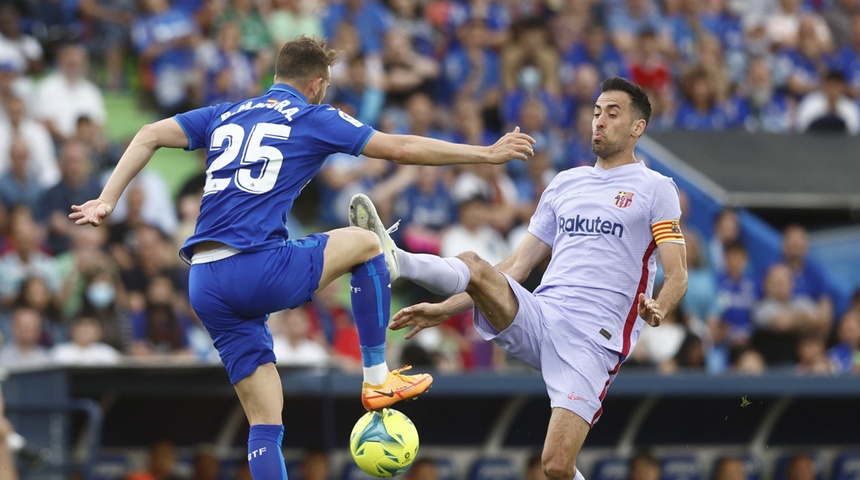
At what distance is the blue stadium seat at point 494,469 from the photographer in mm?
14891

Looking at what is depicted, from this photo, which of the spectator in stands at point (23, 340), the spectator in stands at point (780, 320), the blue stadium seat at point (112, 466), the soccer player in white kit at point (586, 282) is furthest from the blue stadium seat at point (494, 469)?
the soccer player in white kit at point (586, 282)

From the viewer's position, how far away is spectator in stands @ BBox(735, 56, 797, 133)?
2036cm

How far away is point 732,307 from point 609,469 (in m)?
2.31

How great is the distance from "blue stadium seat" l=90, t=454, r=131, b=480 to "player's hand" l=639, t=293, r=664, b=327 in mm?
6682

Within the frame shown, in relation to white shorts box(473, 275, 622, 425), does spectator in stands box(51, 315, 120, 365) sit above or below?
below

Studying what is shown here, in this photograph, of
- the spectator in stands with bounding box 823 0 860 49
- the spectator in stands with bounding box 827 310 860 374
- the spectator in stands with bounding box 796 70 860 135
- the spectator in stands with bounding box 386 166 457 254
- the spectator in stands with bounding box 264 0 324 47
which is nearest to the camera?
the spectator in stands with bounding box 386 166 457 254

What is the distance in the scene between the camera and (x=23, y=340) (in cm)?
1262

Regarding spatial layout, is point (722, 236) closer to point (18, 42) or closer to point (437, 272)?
point (18, 42)

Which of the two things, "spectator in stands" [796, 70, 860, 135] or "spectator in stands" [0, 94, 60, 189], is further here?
"spectator in stands" [796, 70, 860, 135]

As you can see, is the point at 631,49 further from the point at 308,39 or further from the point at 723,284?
the point at 308,39

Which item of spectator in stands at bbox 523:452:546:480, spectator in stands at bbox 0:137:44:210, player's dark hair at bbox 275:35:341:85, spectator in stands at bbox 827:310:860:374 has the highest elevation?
player's dark hair at bbox 275:35:341:85

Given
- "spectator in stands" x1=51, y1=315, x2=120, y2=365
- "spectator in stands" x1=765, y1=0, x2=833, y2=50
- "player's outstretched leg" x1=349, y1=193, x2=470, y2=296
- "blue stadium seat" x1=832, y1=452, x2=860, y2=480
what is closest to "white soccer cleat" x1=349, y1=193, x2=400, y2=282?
"player's outstretched leg" x1=349, y1=193, x2=470, y2=296

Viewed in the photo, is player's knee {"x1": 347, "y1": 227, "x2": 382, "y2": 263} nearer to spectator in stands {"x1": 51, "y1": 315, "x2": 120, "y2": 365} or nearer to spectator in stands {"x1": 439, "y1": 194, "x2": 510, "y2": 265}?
spectator in stands {"x1": 51, "y1": 315, "x2": 120, "y2": 365}

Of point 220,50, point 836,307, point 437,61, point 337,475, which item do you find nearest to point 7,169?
point 220,50
